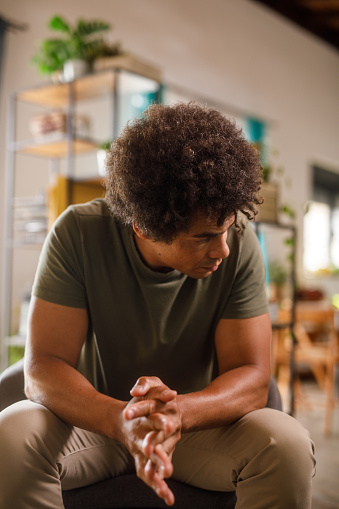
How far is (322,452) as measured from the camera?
2.91m

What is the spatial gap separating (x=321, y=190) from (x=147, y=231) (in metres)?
6.53

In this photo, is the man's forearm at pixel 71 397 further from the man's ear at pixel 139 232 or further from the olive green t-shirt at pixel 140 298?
the man's ear at pixel 139 232

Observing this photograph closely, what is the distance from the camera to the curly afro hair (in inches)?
44.0

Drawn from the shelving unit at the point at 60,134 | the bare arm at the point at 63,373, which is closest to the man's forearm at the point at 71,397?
the bare arm at the point at 63,373

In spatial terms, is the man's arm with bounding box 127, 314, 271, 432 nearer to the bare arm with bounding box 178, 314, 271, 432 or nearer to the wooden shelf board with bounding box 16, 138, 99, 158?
the bare arm with bounding box 178, 314, 271, 432

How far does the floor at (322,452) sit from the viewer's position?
7.47 feet

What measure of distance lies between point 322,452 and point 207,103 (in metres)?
1.91

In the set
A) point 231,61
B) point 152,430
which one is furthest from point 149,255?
point 231,61

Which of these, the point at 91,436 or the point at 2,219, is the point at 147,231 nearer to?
the point at 91,436

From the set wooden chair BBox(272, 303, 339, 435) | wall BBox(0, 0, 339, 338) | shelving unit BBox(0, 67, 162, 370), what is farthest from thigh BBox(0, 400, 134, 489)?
wall BBox(0, 0, 339, 338)

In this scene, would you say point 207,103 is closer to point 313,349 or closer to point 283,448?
point 283,448

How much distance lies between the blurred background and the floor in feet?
0.04

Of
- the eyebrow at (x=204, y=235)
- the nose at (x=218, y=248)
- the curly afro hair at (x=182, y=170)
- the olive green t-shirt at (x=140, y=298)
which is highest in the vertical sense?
the curly afro hair at (x=182, y=170)

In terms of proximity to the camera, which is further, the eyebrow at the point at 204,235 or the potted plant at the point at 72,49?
the potted plant at the point at 72,49
